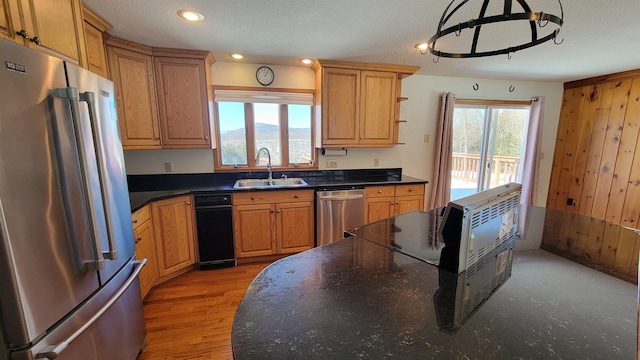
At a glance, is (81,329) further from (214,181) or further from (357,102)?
(357,102)

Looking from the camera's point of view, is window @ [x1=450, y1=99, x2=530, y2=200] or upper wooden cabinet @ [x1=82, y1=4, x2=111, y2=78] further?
window @ [x1=450, y1=99, x2=530, y2=200]

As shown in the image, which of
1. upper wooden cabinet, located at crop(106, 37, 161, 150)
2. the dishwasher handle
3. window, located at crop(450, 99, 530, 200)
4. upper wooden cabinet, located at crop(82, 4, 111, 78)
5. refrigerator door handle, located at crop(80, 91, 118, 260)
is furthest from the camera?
window, located at crop(450, 99, 530, 200)

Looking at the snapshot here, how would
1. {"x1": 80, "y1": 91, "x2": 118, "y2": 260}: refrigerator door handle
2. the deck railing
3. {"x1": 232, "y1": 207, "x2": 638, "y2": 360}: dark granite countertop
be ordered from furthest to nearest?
the deck railing < {"x1": 80, "y1": 91, "x2": 118, "y2": 260}: refrigerator door handle < {"x1": 232, "y1": 207, "x2": 638, "y2": 360}: dark granite countertop

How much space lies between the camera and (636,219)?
3.41 meters

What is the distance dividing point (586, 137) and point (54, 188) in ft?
18.8

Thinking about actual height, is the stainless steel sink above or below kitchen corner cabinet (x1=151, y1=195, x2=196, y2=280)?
above

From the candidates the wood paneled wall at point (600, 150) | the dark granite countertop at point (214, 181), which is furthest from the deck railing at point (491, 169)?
the dark granite countertop at point (214, 181)

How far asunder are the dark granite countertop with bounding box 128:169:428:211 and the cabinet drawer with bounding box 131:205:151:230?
14 centimetres

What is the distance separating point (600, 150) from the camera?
12.2 ft

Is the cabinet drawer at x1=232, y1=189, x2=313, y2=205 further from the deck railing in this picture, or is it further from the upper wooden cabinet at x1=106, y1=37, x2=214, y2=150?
the deck railing

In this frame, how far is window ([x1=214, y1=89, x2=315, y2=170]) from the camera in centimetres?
318

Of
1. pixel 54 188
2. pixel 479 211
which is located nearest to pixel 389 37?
pixel 479 211

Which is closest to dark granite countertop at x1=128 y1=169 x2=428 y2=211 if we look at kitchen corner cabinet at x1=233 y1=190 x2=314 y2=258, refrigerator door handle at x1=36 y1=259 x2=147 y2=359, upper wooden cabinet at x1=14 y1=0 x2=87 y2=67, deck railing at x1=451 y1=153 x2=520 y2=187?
kitchen corner cabinet at x1=233 y1=190 x2=314 y2=258

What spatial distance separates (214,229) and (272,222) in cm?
59
